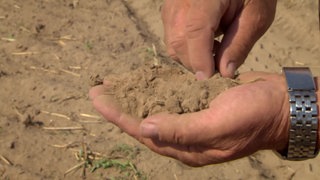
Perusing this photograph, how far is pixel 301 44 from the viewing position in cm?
490

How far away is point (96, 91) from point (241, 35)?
75 centimetres

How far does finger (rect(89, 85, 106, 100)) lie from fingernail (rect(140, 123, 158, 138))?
362mm

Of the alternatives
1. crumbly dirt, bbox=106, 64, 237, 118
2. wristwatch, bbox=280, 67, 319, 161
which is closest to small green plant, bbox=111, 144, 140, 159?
crumbly dirt, bbox=106, 64, 237, 118

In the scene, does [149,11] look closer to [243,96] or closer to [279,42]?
[279,42]

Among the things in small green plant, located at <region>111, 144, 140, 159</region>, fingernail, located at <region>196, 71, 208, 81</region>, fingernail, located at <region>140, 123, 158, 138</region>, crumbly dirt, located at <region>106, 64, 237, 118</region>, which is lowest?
small green plant, located at <region>111, 144, 140, 159</region>

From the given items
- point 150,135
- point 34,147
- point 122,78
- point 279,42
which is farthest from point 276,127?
point 279,42

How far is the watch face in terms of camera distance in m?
2.13

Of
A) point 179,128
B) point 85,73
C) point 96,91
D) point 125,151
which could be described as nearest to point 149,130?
point 179,128

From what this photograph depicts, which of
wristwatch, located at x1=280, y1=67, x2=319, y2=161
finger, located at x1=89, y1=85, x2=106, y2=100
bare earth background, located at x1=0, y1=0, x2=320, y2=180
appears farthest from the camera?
bare earth background, located at x1=0, y1=0, x2=320, y2=180

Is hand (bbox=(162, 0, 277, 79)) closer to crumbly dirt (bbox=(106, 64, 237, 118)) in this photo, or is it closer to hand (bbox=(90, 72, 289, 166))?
crumbly dirt (bbox=(106, 64, 237, 118))

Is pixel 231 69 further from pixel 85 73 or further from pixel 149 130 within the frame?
pixel 85 73

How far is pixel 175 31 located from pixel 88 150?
1274 millimetres

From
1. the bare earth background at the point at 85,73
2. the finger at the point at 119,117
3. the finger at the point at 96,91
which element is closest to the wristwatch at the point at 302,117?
the finger at the point at 119,117

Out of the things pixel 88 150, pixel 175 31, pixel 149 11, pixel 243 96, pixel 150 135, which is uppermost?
pixel 149 11
